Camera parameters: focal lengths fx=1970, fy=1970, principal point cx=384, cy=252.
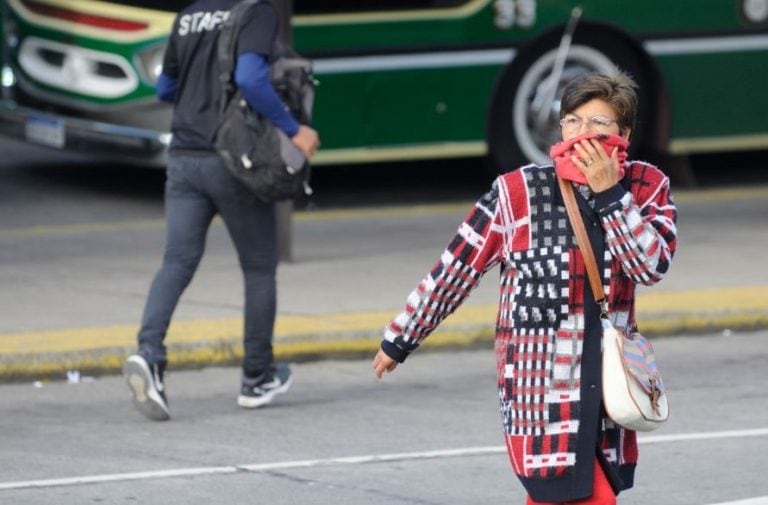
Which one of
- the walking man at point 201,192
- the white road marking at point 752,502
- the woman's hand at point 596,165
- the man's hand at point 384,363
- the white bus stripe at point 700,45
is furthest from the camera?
the white bus stripe at point 700,45

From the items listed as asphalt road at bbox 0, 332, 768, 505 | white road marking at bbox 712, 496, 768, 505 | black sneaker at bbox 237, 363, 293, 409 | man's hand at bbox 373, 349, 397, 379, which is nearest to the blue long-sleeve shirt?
black sneaker at bbox 237, 363, 293, 409

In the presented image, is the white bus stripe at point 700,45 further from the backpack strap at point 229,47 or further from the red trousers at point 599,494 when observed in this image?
the red trousers at point 599,494

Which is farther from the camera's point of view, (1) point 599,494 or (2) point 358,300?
(2) point 358,300

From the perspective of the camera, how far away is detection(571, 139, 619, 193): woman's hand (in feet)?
14.4

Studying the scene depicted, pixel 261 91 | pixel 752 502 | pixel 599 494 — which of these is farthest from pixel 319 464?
pixel 599 494

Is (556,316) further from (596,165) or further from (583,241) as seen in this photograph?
(596,165)

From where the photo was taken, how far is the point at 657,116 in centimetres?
1370

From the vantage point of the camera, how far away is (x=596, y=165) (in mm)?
4387

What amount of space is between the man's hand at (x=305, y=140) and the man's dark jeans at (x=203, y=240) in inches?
10.4

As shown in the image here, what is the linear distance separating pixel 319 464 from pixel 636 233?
2750 millimetres

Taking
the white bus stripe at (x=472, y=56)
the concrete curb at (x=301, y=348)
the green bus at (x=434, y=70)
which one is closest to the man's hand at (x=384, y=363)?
the concrete curb at (x=301, y=348)

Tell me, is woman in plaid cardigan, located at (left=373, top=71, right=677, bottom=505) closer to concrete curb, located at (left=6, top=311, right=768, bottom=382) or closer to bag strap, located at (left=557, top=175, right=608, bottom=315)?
bag strap, located at (left=557, top=175, right=608, bottom=315)

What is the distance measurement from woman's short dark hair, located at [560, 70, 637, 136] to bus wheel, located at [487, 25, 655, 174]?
343 inches

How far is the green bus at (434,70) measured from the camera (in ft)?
41.3
